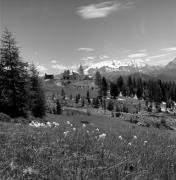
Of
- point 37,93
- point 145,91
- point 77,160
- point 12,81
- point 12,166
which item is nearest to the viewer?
point 12,166

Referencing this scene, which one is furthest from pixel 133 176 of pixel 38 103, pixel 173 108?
pixel 173 108

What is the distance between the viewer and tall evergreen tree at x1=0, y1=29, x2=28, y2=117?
114 feet

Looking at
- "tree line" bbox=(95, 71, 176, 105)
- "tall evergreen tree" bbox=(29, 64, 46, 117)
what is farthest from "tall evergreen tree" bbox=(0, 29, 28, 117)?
"tree line" bbox=(95, 71, 176, 105)

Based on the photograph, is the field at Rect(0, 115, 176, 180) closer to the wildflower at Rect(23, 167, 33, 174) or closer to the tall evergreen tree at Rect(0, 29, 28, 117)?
the wildflower at Rect(23, 167, 33, 174)

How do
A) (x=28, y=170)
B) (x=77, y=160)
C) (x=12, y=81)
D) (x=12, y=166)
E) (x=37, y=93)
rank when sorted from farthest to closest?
(x=37, y=93) < (x=12, y=81) < (x=77, y=160) < (x=12, y=166) < (x=28, y=170)

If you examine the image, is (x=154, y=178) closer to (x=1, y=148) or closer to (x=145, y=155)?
(x=145, y=155)

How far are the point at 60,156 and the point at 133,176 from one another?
1826mm

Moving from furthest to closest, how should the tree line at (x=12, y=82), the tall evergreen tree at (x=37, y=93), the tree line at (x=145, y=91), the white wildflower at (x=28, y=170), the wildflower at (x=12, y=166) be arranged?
the tree line at (x=145, y=91) → the tall evergreen tree at (x=37, y=93) → the tree line at (x=12, y=82) → the wildflower at (x=12, y=166) → the white wildflower at (x=28, y=170)

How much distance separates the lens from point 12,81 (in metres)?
35.5

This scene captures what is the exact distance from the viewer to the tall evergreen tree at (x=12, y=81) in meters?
34.9

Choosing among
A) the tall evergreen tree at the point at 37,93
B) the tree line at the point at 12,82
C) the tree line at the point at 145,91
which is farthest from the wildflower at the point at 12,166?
the tree line at the point at 145,91

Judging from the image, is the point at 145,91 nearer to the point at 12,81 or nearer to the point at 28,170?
the point at 12,81

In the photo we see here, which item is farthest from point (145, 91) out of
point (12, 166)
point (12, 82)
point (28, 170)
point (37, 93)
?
point (28, 170)

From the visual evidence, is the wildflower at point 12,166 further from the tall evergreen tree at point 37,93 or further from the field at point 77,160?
the tall evergreen tree at point 37,93
